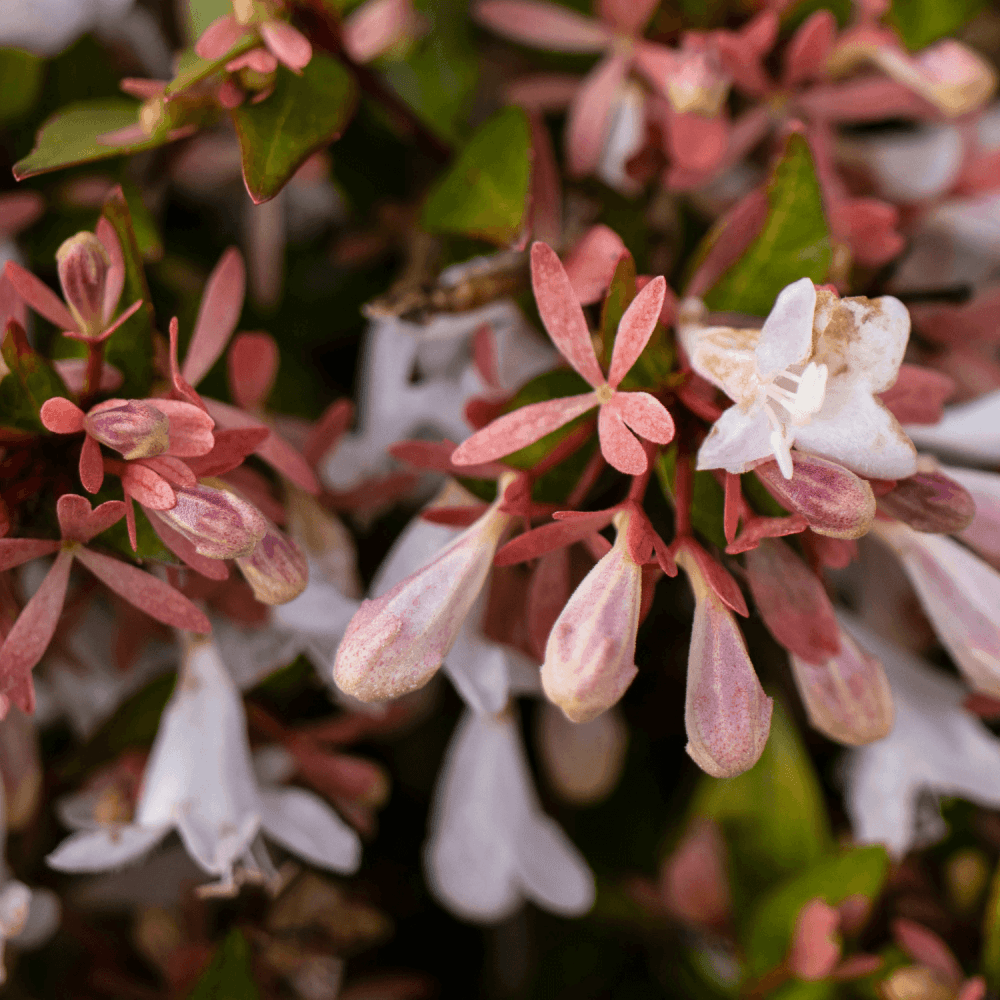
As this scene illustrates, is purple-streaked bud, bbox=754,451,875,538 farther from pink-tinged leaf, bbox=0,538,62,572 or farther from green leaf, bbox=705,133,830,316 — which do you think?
pink-tinged leaf, bbox=0,538,62,572

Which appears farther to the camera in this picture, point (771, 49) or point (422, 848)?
point (422, 848)

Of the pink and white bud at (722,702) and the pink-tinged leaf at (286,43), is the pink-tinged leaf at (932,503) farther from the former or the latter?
the pink-tinged leaf at (286,43)

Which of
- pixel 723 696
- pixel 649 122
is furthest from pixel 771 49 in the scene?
pixel 723 696

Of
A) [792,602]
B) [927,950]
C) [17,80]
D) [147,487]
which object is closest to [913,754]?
[927,950]

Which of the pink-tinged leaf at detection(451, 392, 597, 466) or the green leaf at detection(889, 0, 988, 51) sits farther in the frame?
the green leaf at detection(889, 0, 988, 51)

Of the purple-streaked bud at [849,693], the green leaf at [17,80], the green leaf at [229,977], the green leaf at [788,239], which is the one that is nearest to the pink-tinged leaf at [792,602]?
the purple-streaked bud at [849,693]

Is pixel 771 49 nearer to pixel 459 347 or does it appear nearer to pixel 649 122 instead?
pixel 649 122

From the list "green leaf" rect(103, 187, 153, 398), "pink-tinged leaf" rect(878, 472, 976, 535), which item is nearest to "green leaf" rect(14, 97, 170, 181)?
Answer: "green leaf" rect(103, 187, 153, 398)
